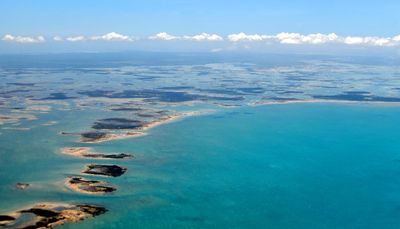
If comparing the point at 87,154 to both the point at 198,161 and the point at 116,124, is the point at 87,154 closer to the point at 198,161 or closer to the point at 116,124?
→ the point at 198,161

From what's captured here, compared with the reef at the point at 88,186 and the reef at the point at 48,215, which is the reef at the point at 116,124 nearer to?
the reef at the point at 88,186

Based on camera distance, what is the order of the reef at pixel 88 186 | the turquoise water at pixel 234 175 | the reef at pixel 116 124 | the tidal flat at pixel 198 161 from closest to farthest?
the turquoise water at pixel 234 175, the tidal flat at pixel 198 161, the reef at pixel 88 186, the reef at pixel 116 124

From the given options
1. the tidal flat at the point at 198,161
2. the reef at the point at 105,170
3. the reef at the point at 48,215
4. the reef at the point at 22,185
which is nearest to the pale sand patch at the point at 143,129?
the tidal flat at the point at 198,161

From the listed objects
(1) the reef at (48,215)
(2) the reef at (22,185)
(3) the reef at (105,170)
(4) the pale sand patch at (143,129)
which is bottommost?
(1) the reef at (48,215)

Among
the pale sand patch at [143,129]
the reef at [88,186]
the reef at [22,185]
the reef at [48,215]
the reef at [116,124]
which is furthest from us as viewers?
the reef at [116,124]

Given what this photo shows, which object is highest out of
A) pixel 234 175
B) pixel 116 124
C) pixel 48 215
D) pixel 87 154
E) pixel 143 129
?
pixel 116 124

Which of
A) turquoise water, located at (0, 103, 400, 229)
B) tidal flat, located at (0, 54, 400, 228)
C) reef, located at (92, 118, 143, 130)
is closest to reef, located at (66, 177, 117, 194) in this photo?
tidal flat, located at (0, 54, 400, 228)

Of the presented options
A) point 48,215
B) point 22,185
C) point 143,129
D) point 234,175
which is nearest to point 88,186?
point 22,185
